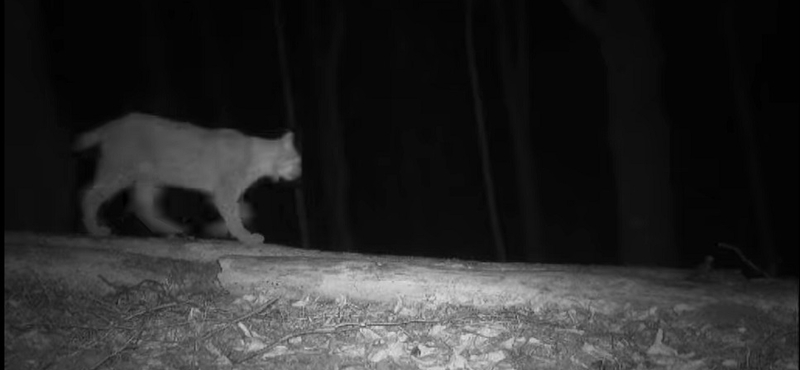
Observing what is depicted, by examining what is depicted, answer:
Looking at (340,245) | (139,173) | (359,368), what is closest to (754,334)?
(359,368)

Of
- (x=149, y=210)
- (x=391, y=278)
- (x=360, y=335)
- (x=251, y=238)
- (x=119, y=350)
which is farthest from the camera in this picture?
(x=149, y=210)

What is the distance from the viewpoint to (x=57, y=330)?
2830 millimetres

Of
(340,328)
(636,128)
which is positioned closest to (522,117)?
(636,128)

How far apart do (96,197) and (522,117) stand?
318cm

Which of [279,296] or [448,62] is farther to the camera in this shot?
[448,62]

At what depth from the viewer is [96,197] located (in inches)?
164

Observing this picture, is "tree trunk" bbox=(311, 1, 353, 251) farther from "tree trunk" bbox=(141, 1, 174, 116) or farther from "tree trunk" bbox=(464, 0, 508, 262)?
"tree trunk" bbox=(141, 1, 174, 116)

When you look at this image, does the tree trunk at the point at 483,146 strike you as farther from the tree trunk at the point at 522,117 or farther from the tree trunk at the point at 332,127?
the tree trunk at the point at 332,127

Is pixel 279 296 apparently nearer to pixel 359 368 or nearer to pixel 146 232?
pixel 359 368

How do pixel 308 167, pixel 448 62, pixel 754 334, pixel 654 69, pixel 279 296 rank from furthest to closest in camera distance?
pixel 308 167, pixel 448 62, pixel 654 69, pixel 279 296, pixel 754 334

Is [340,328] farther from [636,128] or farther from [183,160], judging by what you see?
[636,128]

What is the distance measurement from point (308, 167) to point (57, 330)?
2220mm

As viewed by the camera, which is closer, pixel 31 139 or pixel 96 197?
pixel 96 197

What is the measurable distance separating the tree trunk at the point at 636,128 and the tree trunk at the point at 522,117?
0.43 meters
